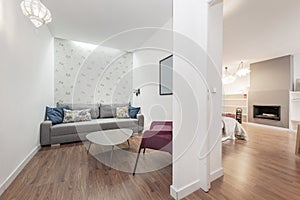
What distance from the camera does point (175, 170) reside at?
5.07 feet

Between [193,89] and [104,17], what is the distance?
7.80 ft

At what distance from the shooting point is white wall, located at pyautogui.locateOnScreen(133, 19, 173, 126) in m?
3.22

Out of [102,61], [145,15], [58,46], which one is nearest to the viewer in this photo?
[145,15]

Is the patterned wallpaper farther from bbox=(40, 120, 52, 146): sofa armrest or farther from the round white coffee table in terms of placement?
the round white coffee table

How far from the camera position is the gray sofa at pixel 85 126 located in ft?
10.2

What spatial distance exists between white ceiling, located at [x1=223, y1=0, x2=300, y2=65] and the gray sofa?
3.04 meters

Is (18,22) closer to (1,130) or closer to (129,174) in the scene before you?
(1,130)

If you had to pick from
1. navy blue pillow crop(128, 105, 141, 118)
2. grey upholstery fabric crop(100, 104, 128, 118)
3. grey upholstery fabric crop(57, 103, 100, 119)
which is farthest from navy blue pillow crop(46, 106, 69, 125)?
navy blue pillow crop(128, 105, 141, 118)

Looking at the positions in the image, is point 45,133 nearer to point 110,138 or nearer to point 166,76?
point 110,138

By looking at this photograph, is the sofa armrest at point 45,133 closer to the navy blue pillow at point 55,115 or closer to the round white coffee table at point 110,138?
the navy blue pillow at point 55,115

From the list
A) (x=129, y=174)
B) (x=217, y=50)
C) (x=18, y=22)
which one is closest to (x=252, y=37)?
A: (x=217, y=50)

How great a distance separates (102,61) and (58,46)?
1.18 meters

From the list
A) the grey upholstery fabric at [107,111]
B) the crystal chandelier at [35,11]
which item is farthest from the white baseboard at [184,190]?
the grey upholstery fabric at [107,111]

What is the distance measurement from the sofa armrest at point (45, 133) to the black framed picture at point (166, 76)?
7.95ft
